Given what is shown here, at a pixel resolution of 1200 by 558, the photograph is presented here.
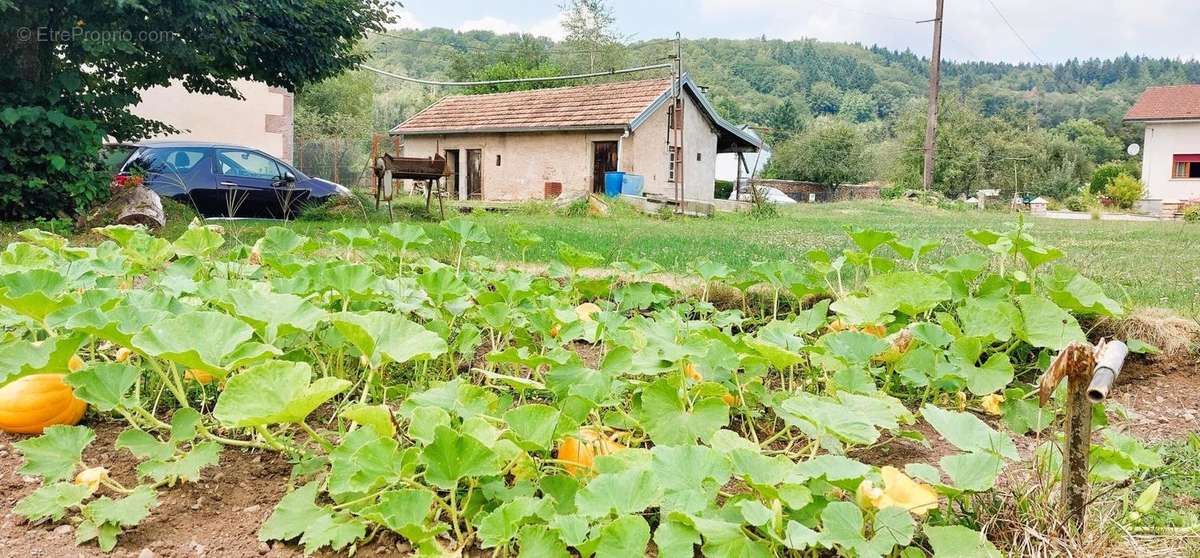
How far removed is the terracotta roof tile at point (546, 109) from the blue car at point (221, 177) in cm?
869

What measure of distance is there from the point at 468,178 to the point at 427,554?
20546 millimetres

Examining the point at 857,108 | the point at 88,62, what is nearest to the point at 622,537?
the point at 88,62

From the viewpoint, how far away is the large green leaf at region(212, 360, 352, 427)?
1.15m

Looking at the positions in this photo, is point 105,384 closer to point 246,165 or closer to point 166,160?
point 166,160

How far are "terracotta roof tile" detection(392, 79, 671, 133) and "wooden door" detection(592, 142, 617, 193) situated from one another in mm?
648

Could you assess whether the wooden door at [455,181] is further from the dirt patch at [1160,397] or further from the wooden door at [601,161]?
the dirt patch at [1160,397]

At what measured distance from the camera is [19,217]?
6574mm

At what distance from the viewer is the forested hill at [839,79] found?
44750 millimetres

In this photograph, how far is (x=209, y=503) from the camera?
4.54ft

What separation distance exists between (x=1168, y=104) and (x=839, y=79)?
4076cm

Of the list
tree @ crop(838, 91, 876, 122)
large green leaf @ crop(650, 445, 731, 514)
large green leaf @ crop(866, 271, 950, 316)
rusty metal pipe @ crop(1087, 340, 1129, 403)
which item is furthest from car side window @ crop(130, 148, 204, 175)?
tree @ crop(838, 91, 876, 122)

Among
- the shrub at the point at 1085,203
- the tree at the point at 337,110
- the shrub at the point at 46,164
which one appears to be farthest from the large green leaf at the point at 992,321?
the tree at the point at 337,110

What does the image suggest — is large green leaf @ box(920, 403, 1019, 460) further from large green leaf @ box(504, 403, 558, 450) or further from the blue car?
the blue car

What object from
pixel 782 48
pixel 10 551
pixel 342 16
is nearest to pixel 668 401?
pixel 10 551
